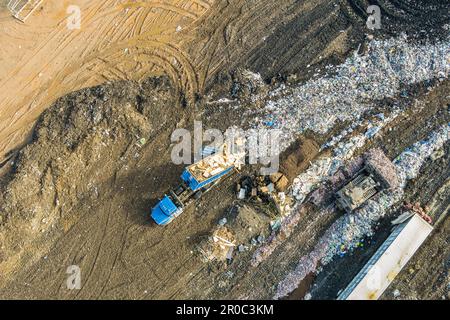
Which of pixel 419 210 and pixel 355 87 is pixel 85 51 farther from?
pixel 419 210

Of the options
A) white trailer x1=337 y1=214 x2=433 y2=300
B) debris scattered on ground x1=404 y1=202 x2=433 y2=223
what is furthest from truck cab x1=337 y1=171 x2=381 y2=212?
white trailer x1=337 y1=214 x2=433 y2=300

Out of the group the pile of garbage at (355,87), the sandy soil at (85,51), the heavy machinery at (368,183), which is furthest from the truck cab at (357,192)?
the sandy soil at (85,51)

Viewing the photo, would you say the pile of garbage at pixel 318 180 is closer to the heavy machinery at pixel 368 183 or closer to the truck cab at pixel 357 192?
the heavy machinery at pixel 368 183

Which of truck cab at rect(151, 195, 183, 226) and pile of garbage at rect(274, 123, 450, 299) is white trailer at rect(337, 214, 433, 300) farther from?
truck cab at rect(151, 195, 183, 226)

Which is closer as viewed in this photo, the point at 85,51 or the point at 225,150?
the point at 225,150

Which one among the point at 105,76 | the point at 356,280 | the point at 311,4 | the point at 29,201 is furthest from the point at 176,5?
the point at 356,280

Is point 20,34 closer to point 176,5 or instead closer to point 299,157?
point 176,5

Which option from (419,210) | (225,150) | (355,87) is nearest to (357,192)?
(419,210)
